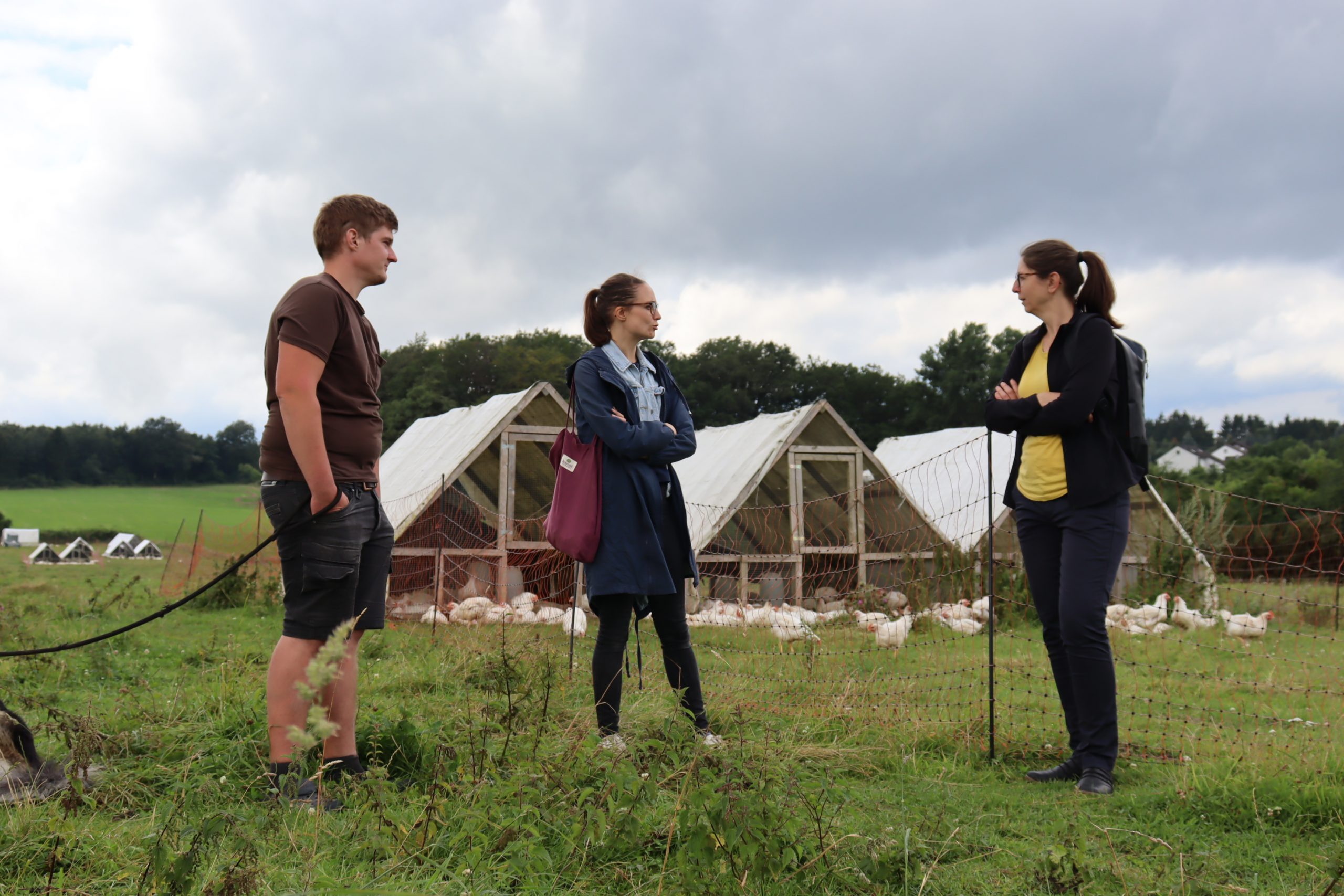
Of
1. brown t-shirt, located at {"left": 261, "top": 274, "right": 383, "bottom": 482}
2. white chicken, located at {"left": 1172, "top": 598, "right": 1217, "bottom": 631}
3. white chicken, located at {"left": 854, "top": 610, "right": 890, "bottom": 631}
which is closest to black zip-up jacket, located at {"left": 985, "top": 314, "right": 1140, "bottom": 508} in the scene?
brown t-shirt, located at {"left": 261, "top": 274, "right": 383, "bottom": 482}

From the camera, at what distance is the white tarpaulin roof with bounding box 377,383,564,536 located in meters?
10.1

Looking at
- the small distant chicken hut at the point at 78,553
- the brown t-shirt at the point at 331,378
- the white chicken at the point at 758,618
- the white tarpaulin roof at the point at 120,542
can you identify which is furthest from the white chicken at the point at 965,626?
the white tarpaulin roof at the point at 120,542

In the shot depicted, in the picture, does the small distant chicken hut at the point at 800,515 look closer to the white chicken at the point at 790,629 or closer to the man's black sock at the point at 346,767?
the white chicken at the point at 790,629

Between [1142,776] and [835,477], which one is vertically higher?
[835,477]

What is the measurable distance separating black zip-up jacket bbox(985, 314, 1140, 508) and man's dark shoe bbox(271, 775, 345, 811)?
84.3 inches

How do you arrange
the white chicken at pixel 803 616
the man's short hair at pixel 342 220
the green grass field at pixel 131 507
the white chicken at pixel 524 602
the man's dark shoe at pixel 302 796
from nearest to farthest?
1. the man's dark shoe at pixel 302 796
2. the man's short hair at pixel 342 220
3. the white chicken at pixel 803 616
4. the white chicken at pixel 524 602
5. the green grass field at pixel 131 507

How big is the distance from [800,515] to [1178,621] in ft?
13.1

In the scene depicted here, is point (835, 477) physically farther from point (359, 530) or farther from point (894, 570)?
point (359, 530)

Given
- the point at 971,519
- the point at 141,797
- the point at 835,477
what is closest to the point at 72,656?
the point at 141,797

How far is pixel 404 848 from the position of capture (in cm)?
193

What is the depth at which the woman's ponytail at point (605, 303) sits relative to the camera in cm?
333

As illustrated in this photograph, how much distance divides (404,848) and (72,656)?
3.82 metres

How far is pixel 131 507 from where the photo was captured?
4075cm

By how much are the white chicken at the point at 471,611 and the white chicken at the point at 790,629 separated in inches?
87.9
